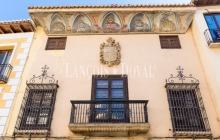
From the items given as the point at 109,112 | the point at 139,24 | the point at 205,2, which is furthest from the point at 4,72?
the point at 205,2

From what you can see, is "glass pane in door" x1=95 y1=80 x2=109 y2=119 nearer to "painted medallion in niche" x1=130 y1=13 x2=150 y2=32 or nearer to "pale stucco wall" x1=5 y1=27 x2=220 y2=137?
"pale stucco wall" x1=5 y1=27 x2=220 y2=137

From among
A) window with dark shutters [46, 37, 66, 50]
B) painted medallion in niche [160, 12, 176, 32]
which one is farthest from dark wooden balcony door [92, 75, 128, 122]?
painted medallion in niche [160, 12, 176, 32]

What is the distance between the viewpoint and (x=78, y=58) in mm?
8367

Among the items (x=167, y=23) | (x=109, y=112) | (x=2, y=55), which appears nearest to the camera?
(x=109, y=112)

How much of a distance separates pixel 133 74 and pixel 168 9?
3416 millimetres

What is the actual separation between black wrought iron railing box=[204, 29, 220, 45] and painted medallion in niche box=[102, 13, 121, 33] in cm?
359

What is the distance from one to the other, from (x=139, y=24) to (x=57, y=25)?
3.69 meters

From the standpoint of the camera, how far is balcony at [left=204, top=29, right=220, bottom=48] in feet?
25.3

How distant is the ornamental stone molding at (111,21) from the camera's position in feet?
29.6

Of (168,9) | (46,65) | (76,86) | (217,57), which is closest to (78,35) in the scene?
(46,65)

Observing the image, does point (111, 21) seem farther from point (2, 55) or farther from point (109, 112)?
point (2, 55)

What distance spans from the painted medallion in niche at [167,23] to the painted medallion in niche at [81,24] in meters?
3.22

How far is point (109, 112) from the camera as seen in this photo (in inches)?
262

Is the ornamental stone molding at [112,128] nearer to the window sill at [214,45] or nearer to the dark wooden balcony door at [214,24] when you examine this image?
the window sill at [214,45]
